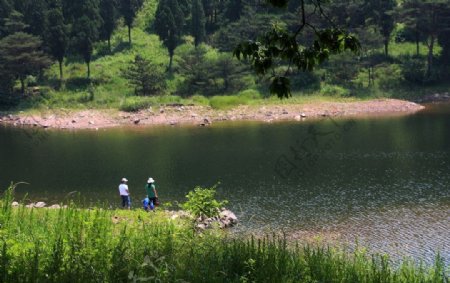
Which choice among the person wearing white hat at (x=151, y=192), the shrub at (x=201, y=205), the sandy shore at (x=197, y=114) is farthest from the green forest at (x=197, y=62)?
the shrub at (x=201, y=205)

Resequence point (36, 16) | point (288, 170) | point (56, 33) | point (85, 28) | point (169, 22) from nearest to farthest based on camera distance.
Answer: point (288, 170)
point (56, 33)
point (85, 28)
point (169, 22)
point (36, 16)

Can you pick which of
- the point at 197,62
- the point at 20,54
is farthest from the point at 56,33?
the point at 197,62

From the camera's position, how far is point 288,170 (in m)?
43.4

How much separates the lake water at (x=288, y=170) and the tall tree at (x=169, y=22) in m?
22.7

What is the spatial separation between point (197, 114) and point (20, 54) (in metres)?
28.5

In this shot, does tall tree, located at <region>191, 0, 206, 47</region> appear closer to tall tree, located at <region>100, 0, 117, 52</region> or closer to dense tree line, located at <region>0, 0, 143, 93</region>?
tall tree, located at <region>100, 0, 117, 52</region>

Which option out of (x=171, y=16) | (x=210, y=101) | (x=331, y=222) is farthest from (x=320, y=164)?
(x=171, y=16)

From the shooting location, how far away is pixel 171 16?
87.8 meters

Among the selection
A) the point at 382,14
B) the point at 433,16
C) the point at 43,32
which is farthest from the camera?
the point at 382,14

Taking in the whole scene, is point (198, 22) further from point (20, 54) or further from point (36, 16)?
point (20, 54)

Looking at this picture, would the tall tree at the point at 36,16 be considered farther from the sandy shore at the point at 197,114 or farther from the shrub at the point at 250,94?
the shrub at the point at 250,94

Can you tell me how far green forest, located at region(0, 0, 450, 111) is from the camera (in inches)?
3250

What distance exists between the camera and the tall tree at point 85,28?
84812 mm

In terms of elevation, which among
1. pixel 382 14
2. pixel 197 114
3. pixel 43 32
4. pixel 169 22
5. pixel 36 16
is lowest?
pixel 197 114
